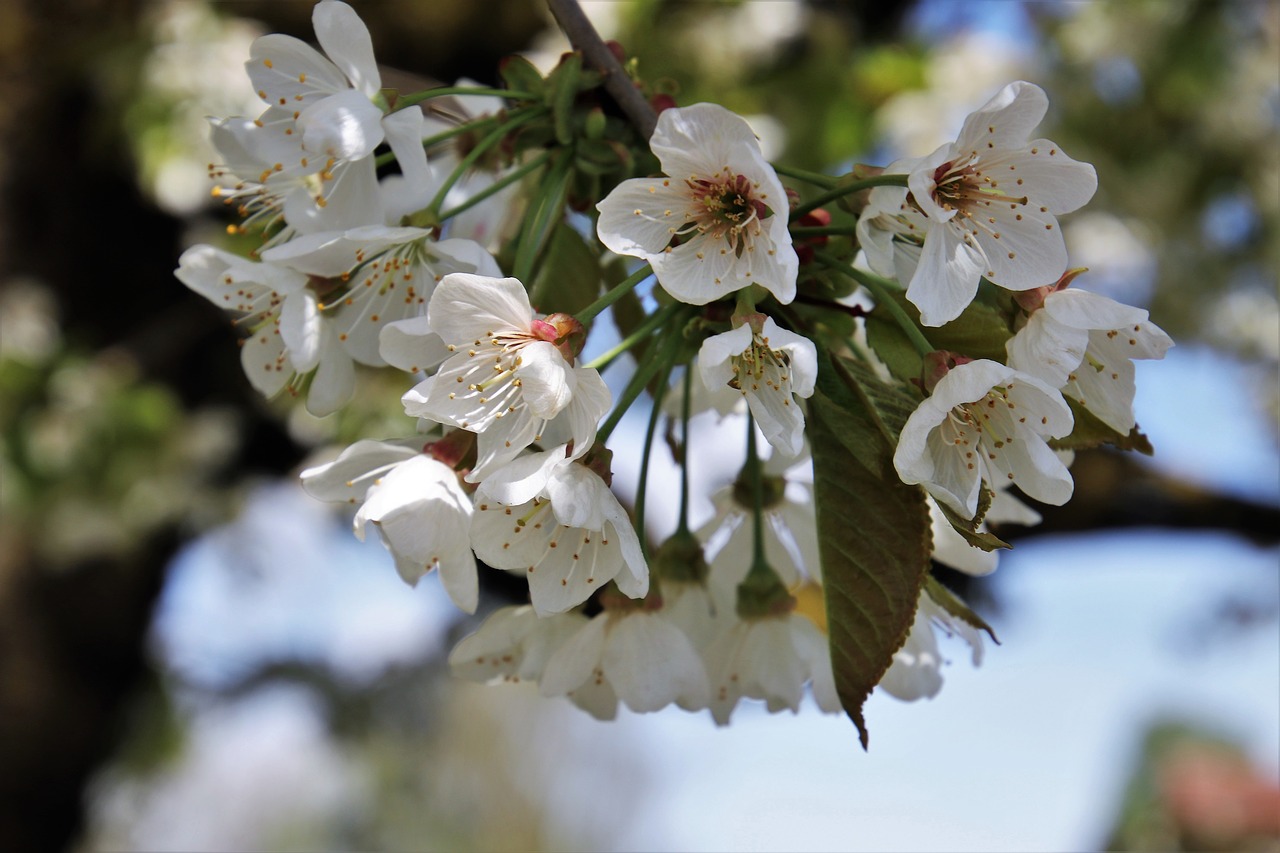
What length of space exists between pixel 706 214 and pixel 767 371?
0.33 ft

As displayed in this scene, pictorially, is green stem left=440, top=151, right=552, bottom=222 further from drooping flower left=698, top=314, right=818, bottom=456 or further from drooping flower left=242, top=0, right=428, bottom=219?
drooping flower left=698, top=314, right=818, bottom=456

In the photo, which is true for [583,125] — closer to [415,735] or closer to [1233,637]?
[1233,637]

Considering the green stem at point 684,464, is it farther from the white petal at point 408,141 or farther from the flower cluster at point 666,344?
the white petal at point 408,141

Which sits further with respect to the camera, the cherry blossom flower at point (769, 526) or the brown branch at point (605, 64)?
the cherry blossom flower at point (769, 526)

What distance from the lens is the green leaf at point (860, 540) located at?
1.64ft

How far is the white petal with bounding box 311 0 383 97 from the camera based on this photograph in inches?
23.1

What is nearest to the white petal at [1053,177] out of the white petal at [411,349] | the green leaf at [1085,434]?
the green leaf at [1085,434]

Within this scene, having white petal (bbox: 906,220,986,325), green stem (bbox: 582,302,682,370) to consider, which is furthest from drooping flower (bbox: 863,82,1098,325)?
green stem (bbox: 582,302,682,370)

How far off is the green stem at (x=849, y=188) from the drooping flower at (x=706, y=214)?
0.09 feet

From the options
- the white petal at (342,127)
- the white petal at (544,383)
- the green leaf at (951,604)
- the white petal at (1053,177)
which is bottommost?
the green leaf at (951,604)

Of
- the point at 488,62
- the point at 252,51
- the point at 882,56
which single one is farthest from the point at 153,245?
the point at 252,51

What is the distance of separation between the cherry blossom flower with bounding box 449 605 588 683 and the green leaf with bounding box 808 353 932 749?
187 mm

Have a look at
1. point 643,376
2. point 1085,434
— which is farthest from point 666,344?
point 1085,434

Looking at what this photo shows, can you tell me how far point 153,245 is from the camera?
120 inches
